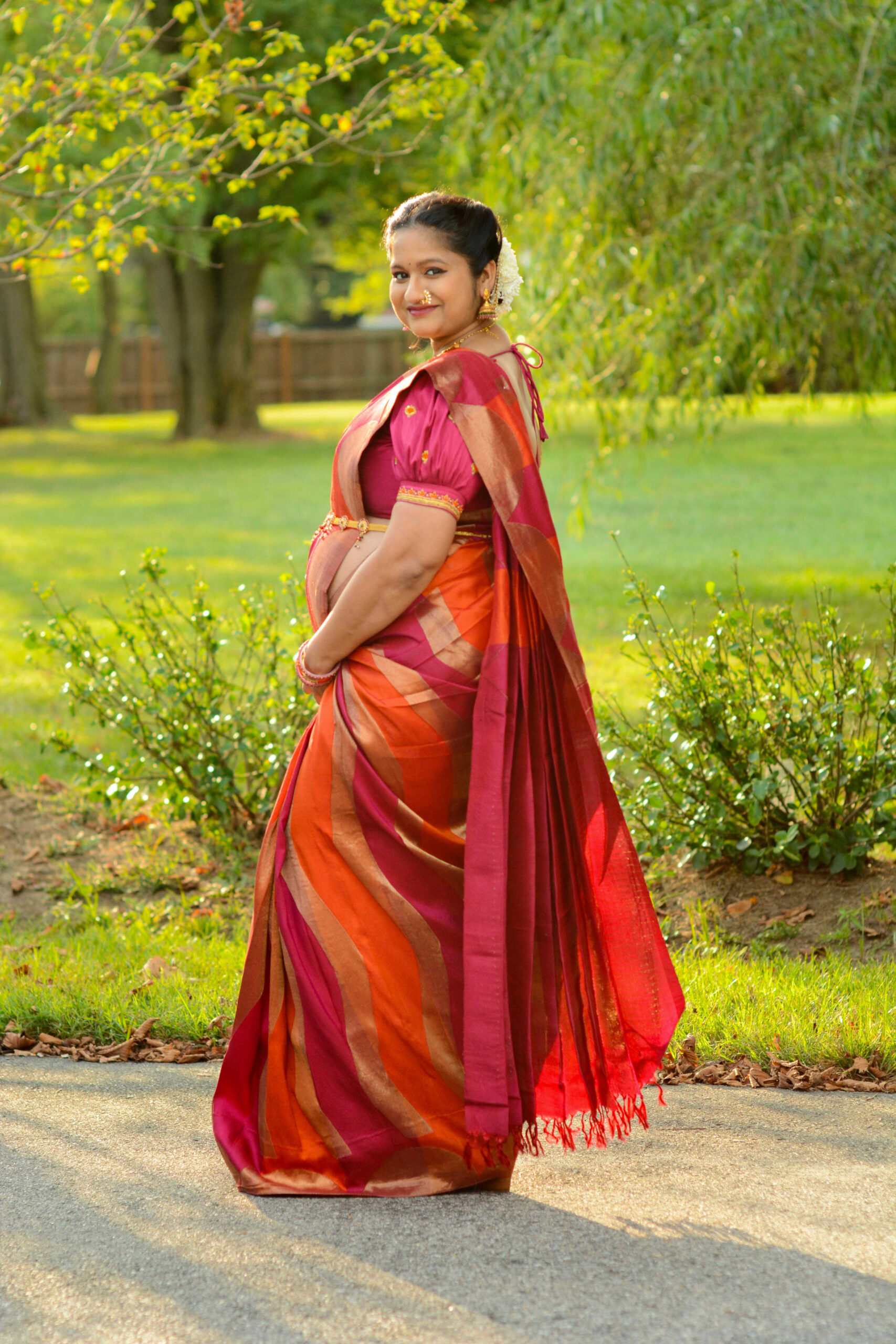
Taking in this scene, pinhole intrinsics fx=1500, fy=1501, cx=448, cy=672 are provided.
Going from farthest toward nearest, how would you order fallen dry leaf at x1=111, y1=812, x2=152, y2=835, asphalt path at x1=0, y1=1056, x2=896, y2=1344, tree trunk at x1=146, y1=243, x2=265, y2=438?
tree trunk at x1=146, y1=243, x2=265, y2=438 → fallen dry leaf at x1=111, y1=812, x2=152, y2=835 → asphalt path at x1=0, y1=1056, x2=896, y2=1344

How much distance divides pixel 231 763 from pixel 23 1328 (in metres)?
3.10

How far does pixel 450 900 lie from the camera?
2988 mm

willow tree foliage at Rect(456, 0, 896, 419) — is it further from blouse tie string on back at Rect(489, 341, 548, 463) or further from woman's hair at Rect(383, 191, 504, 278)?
woman's hair at Rect(383, 191, 504, 278)

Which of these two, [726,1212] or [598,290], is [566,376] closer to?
[598,290]

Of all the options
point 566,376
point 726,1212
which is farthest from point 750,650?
point 566,376

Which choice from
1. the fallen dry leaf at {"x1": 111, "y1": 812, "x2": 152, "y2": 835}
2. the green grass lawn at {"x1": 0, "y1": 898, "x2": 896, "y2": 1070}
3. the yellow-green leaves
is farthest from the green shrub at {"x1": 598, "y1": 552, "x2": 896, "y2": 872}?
the yellow-green leaves

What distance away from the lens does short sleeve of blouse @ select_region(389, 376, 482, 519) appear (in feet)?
9.46

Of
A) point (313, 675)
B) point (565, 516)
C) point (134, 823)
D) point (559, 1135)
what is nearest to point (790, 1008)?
point (559, 1135)

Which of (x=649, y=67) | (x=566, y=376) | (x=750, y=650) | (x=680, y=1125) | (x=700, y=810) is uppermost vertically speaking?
(x=649, y=67)

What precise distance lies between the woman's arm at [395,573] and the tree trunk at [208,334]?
2215 cm

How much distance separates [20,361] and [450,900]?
28066 millimetres

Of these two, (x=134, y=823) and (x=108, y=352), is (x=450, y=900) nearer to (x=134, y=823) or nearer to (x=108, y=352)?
(x=134, y=823)

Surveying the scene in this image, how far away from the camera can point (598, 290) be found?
28.6 feet

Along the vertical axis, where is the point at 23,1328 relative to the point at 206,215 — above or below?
below
